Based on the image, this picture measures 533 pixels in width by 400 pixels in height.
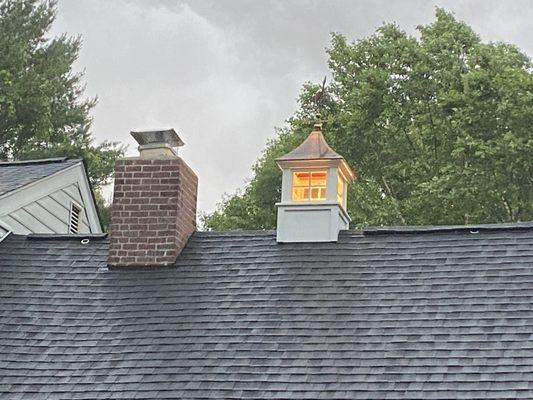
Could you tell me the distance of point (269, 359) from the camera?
11.9 metres

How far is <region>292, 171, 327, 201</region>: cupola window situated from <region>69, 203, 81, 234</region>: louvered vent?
4.18m

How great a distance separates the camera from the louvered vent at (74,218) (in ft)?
57.2

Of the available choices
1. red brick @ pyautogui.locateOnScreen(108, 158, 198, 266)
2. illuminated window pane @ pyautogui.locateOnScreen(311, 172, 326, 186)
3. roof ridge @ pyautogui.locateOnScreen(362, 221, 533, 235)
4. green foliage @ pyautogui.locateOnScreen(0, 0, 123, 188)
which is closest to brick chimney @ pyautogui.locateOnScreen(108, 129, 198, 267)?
red brick @ pyautogui.locateOnScreen(108, 158, 198, 266)

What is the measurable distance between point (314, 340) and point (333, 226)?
2.23 metres

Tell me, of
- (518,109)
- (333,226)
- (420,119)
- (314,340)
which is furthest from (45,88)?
(314,340)

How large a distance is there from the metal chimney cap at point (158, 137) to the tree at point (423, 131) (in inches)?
455

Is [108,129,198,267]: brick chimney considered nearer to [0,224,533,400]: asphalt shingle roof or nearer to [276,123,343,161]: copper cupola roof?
[0,224,533,400]: asphalt shingle roof

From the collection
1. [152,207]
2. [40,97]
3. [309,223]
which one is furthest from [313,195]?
[40,97]

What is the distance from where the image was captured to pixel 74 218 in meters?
17.6

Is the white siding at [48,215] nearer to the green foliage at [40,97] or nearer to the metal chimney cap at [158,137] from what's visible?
the metal chimney cap at [158,137]

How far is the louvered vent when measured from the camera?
17.4 meters

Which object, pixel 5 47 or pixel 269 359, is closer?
pixel 269 359

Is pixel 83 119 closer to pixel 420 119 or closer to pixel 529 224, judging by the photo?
pixel 420 119

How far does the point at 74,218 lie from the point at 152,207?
145 inches
